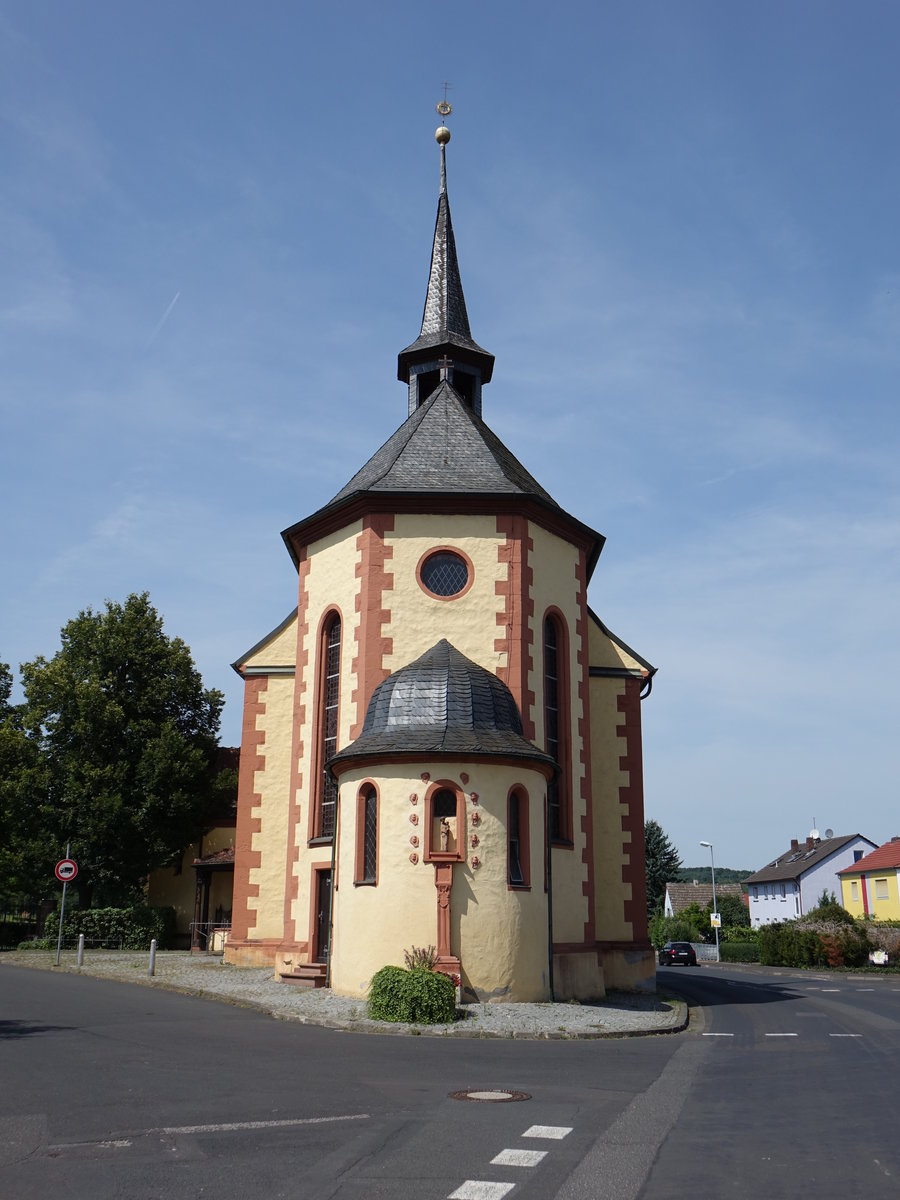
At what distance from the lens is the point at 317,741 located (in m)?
21.7

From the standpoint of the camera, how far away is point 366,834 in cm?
1766

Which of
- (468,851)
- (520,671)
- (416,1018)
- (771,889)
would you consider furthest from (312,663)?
(771,889)

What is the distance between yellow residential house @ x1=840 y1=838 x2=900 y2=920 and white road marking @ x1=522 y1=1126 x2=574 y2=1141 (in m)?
59.8

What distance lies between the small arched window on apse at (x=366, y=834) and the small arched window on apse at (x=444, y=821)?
101cm

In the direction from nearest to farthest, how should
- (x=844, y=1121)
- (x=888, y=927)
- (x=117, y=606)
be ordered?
(x=844, y=1121) → (x=117, y=606) → (x=888, y=927)

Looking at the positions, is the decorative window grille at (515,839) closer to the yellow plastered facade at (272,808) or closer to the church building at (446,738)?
the church building at (446,738)

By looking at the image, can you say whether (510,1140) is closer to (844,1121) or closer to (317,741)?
(844,1121)

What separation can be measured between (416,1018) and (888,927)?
34.3m

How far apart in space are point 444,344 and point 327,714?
32.7ft

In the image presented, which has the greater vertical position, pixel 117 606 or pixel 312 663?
pixel 117 606

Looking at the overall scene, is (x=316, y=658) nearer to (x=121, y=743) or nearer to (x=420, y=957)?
(x=420, y=957)

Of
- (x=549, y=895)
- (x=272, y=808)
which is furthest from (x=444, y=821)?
(x=272, y=808)

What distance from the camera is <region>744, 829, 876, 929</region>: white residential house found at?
7500cm

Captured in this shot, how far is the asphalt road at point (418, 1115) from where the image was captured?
6207 mm
